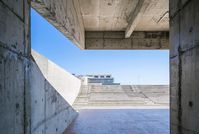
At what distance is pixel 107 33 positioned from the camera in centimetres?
1118

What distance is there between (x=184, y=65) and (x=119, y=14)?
5315 mm

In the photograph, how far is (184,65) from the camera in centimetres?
377

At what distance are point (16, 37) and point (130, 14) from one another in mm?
6146

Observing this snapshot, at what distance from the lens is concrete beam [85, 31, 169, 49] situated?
36.6 ft

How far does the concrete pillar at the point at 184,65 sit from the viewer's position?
10.8 ft

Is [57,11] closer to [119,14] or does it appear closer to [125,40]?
[119,14]

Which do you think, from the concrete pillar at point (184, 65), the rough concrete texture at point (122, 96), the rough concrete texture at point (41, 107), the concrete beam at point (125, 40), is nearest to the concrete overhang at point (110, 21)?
the concrete beam at point (125, 40)

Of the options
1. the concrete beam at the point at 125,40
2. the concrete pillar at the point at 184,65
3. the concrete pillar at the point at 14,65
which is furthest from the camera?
the concrete beam at the point at 125,40

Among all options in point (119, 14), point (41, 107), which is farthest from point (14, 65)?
point (119, 14)

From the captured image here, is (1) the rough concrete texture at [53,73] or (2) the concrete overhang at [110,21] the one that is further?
(1) the rough concrete texture at [53,73]

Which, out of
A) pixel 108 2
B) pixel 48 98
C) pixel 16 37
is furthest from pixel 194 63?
pixel 108 2

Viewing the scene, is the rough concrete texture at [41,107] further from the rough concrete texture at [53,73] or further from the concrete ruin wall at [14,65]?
the concrete ruin wall at [14,65]

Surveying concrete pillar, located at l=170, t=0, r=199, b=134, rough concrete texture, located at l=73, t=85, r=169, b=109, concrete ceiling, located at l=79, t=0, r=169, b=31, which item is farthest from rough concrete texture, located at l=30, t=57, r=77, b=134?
rough concrete texture, located at l=73, t=85, r=169, b=109

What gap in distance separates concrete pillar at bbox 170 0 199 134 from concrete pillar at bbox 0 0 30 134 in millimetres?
2437
